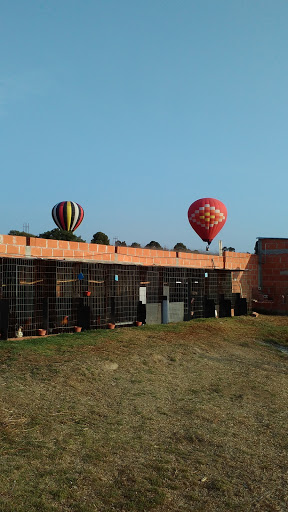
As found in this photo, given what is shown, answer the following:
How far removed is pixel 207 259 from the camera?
2095 centimetres

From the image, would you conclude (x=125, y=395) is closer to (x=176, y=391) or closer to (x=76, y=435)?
(x=176, y=391)

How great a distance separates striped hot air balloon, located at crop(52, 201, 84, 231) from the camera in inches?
1271

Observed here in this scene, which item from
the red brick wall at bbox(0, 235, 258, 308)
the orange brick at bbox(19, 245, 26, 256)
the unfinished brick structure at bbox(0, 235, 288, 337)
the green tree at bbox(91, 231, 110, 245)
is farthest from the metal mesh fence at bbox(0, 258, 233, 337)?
the green tree at bbox(91, 231, 110, 245)

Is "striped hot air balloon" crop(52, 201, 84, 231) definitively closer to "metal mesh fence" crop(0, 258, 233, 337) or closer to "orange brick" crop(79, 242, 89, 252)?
"metal mesh fence" crop(0, 258, 233, 337)

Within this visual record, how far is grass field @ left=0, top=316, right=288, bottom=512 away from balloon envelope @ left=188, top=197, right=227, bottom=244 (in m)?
15.7

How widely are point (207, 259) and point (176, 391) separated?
12899 mm

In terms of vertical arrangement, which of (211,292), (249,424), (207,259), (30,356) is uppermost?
(207,259)

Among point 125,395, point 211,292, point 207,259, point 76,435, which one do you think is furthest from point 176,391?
point 207,259

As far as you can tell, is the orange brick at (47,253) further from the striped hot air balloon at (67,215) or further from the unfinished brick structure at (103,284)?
the striped hot air balloon at (67,215)

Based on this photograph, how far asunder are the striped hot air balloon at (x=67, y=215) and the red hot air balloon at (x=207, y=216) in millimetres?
8807

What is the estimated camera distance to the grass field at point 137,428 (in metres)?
4.55

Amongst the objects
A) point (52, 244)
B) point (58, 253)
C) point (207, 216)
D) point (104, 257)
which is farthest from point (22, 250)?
point (207, 216)

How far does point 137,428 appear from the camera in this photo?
644 centimetres

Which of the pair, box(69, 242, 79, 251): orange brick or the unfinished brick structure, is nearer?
the unfinished brick structure
